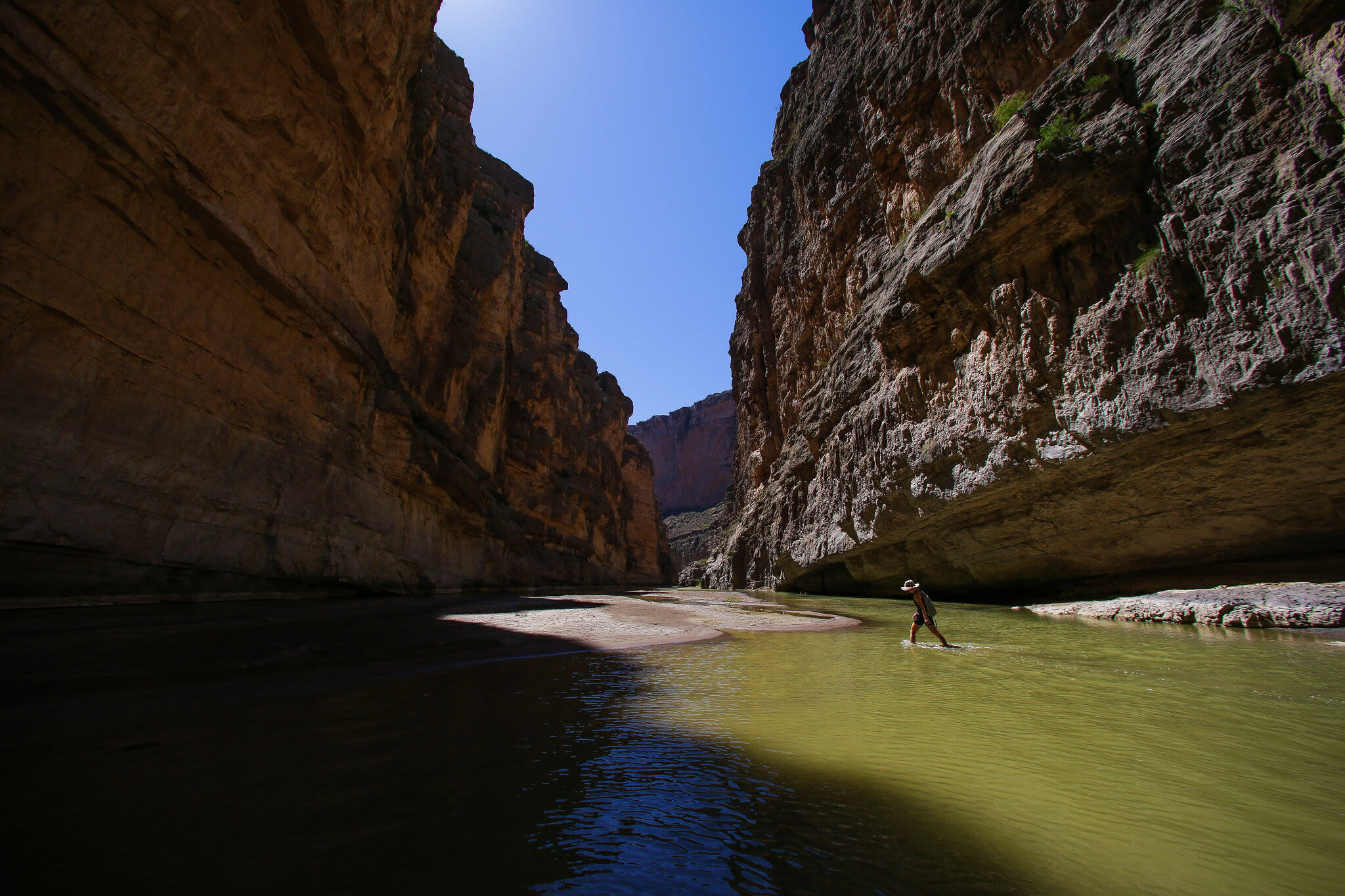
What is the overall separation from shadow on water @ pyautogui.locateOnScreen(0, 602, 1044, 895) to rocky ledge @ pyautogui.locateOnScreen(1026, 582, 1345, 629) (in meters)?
9.38

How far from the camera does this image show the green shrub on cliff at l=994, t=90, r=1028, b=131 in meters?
14.3

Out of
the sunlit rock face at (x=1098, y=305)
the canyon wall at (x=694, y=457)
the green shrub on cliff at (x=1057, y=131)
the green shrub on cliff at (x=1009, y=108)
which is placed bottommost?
→ the sunlit rock face at (x=1098, y=305)

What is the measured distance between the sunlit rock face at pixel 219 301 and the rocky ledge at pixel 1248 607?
55.6 feet

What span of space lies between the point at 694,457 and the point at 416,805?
114m

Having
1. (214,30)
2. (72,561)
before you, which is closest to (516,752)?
(72,561)

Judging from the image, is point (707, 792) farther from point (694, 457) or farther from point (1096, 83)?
point (694, 457)

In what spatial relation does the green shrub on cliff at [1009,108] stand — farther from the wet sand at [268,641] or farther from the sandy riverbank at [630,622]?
the wet sand at [268,641]

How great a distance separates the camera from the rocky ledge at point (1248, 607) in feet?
25.4

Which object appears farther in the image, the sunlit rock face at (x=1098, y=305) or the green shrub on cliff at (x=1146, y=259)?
the green shrub on cliff at (x=1146, y=259)

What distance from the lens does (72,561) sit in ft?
25.9

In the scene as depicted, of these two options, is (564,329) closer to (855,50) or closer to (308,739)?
(855,50)

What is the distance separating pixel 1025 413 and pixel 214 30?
1766 cm

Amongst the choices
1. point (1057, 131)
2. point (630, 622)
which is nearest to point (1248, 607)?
point (1057, 131)

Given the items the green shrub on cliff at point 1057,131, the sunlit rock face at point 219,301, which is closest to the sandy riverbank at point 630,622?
the sunlit rock face at point 219,301
